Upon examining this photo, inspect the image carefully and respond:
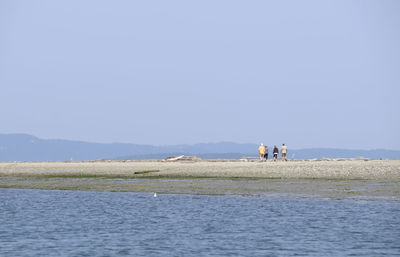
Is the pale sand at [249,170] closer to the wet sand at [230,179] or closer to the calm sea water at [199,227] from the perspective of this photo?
the wet sand at [230,179]

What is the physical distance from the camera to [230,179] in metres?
54.9

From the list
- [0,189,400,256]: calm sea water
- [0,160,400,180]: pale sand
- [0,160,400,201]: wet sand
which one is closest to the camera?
[0,189,400,256]: calm sea water

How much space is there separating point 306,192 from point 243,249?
57.7 ft

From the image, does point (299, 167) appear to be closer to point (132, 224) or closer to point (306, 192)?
point (306, 192)

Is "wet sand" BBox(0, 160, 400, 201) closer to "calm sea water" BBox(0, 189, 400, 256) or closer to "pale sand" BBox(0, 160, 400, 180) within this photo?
"pale sand" BBox(0, 160, 400, 180)

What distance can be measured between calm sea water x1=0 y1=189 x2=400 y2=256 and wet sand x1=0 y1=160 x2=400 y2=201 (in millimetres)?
3066

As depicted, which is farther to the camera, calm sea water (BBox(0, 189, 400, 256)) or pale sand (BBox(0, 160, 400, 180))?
pale sand (BBox(0, 160, 400, 180))

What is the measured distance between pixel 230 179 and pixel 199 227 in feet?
73.2

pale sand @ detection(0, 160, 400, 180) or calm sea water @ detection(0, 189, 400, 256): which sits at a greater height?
pale sand @ detection(0, 160, 400, 180)

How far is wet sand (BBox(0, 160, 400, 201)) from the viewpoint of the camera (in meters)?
45.1

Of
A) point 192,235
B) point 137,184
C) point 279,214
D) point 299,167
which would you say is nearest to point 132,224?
point 192,235

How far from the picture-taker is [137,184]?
53094 millimetres

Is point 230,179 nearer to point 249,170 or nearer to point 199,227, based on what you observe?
point 249,170

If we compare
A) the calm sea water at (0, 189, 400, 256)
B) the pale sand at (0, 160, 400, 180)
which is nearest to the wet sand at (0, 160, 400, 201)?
the pale sand at (0, 160, 400, 180)
